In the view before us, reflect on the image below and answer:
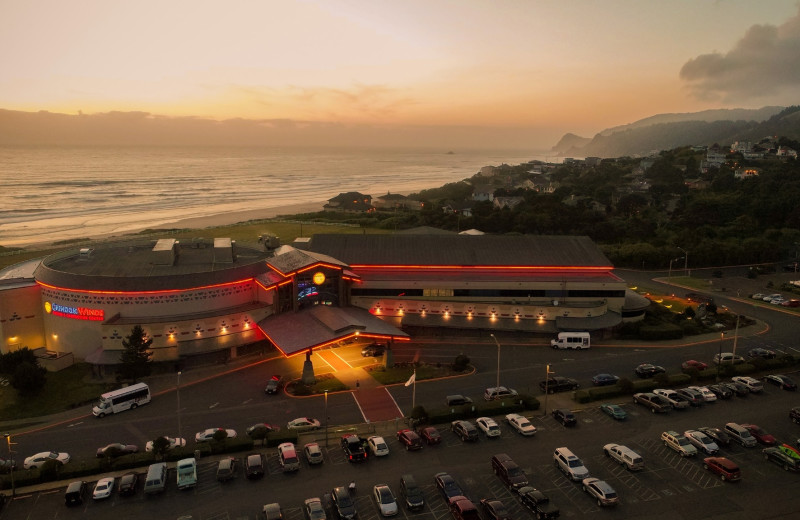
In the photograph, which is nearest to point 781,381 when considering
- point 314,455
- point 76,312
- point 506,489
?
point 506,489

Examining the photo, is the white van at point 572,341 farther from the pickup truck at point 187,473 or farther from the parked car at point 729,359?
the pickup truck at point 187,473

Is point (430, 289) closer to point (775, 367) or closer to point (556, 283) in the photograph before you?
point (556, 283)

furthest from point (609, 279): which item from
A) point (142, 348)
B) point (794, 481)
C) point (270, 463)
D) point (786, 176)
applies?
point (786, 176)

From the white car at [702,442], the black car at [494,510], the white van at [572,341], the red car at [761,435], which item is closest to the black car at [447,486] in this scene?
the black car at [494,510]

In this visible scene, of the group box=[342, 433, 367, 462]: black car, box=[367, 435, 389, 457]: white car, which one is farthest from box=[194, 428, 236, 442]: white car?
box=[367, 435, 389, 457]: white car

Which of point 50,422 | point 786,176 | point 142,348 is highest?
point 786,176
